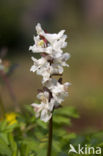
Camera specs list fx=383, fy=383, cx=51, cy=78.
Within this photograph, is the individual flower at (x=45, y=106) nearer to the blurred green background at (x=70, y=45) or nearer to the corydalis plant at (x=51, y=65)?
the corydalis plant at (x=51, y=65)

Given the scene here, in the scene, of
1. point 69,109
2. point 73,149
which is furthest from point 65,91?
point 69,109

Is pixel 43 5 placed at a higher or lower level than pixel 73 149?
higher

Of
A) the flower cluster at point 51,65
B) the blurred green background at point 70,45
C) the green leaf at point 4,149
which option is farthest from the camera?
the blurred green background at point 70,45

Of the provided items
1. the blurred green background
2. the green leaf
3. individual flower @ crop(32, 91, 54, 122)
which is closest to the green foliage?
the green leaf

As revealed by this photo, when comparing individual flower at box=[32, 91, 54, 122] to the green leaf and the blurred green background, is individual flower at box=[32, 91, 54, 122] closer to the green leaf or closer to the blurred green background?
the green leaf

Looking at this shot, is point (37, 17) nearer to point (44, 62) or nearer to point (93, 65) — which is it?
point (93, 65)

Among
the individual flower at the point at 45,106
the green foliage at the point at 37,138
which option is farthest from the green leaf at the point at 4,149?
the individual flower at the point at 45,106
